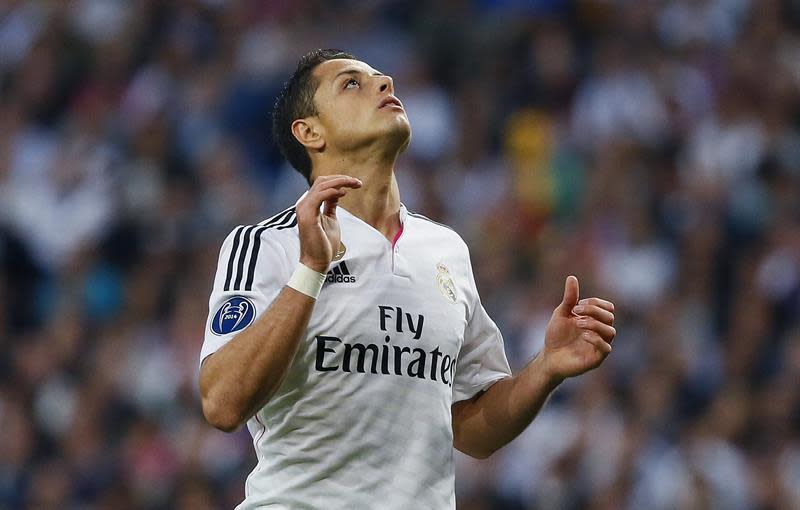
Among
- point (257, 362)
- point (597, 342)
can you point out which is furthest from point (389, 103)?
point (257, 362)

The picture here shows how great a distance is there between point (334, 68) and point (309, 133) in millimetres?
249

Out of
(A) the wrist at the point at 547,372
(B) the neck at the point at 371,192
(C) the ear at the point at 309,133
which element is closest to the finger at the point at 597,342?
(A) the wrist at the point at 547,372

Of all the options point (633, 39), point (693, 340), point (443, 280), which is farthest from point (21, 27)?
point (443, 280)

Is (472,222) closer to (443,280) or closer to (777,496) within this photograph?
(777,496)

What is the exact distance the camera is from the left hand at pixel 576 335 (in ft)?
14.5

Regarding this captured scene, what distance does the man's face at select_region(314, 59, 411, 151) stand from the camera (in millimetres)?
4652

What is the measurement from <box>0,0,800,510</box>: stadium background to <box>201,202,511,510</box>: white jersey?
173 inches

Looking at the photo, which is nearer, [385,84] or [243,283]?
[243,283]

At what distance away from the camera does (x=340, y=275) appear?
442 centimetres

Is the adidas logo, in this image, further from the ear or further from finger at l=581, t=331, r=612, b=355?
finger at l=581, t=331, r=612, b=355

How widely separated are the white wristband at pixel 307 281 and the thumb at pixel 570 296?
83 centimetres

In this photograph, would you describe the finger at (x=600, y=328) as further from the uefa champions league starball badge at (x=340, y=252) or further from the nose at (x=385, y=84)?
the nose at (x=385, y=84)

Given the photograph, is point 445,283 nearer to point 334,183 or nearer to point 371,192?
point 371,192

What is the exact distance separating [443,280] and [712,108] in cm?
661
